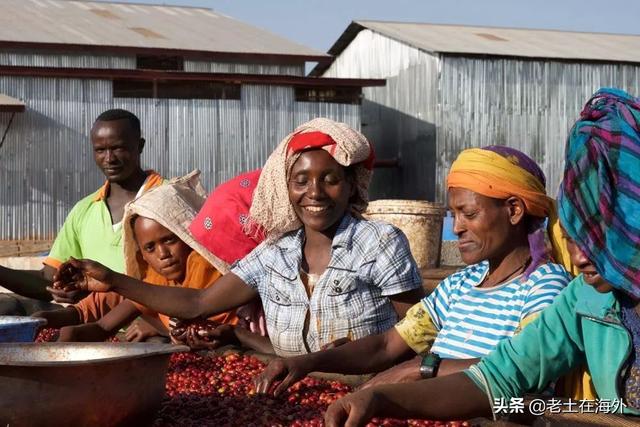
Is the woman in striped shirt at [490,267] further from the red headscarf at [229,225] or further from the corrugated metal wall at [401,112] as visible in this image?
the corrugated metal wall at [401,112]

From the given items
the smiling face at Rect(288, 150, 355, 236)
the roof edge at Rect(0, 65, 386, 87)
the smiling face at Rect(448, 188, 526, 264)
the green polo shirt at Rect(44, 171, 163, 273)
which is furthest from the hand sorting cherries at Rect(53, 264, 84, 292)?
the roof edge at Rect(0, 65, 386, 87)

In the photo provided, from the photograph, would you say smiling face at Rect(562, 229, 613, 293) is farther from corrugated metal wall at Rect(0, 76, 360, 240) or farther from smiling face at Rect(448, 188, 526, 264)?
corrugated metal wall at Rect(0, 76, 360, 240)

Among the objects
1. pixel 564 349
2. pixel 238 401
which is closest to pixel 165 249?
pixel 238 401

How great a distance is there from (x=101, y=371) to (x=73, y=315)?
2.24 metres

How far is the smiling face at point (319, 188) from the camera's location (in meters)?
3.46

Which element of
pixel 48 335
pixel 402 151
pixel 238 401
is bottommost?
pixel 48 335

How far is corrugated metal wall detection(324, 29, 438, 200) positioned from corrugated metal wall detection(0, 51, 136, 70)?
6.23 m

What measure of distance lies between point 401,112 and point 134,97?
6.78m

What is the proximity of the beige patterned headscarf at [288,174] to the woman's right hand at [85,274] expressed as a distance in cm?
61

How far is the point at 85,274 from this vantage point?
3.73 metres

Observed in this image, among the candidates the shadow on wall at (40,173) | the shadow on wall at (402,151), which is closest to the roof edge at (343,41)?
the shadow on wall at (402,151)

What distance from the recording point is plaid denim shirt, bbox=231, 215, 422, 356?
3.43 m

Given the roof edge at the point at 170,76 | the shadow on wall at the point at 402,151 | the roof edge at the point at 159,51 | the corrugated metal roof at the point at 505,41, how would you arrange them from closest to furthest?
the roof edge at the point at 170,76
the roof edge at the point at 159,51
the shadow on wall at the point at 402,151
the corrugated metal roof at the point at 505,41

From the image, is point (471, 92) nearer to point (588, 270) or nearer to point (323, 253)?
point (323, 253)
